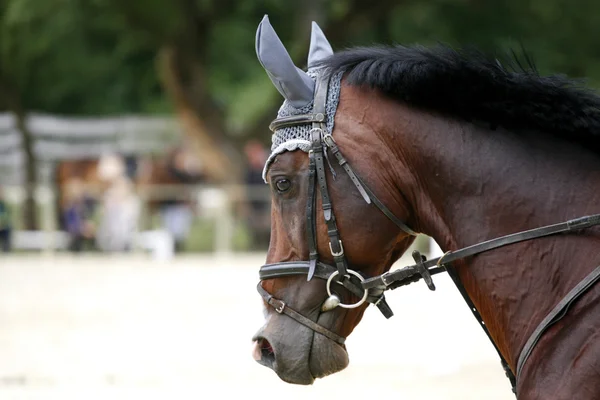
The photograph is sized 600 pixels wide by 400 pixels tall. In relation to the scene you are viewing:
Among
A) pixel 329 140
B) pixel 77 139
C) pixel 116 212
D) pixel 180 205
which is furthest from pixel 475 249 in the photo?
pixel 77 139

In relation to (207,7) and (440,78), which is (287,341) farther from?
(207,7)

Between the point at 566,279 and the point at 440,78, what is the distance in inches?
32.5

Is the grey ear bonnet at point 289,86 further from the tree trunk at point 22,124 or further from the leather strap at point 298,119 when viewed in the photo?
the tree trunk at point 22,124

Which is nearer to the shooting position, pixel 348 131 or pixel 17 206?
pixel 348 131

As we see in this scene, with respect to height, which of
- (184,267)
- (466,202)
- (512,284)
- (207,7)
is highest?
(207,7)

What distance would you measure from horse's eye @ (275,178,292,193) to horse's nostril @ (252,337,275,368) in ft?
1.81

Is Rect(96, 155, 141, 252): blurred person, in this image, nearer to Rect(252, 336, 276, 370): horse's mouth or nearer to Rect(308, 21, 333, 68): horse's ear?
Rect(308, 21, 333, 68): horse's ear

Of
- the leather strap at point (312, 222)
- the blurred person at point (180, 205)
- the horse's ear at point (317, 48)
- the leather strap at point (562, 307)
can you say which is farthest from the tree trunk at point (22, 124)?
the leather strap at point (562, 307)

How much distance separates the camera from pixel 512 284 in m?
3.29

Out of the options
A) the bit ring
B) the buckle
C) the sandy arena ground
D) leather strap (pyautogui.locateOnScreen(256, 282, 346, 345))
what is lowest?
the sandy arena ground

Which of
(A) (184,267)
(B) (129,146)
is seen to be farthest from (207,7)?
(A) (184,267)

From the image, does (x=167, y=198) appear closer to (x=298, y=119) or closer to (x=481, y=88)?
(x=298, y=119)

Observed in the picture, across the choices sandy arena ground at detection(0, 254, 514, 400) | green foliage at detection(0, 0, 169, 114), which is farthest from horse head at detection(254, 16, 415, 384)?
green foliage at detection(0, 0, 169, 114)

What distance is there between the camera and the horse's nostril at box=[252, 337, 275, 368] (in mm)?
3596
